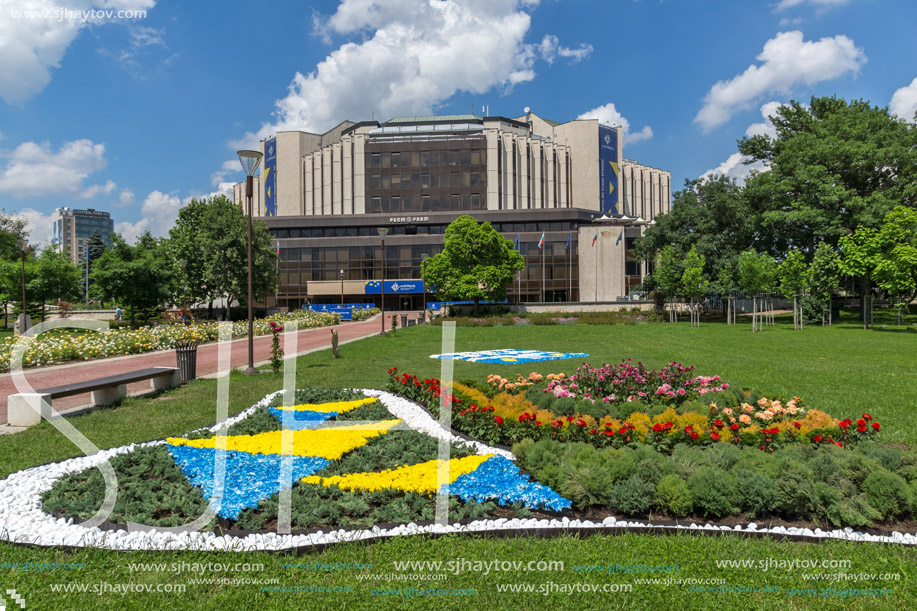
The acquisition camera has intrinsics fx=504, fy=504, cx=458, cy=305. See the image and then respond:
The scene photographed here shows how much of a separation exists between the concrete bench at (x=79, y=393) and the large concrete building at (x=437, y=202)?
47.6m

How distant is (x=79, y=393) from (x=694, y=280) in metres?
35.6

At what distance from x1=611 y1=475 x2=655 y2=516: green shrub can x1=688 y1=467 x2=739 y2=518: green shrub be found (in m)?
0.37

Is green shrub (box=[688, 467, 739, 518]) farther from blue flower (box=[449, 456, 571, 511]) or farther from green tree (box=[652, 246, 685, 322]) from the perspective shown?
green tree (box=[652, 246, 685, 322])

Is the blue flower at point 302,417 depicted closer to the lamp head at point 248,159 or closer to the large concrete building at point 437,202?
the lamp head at point 248,159

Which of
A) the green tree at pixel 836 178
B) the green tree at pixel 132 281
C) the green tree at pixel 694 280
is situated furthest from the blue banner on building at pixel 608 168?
the green tree at pixel 132 281

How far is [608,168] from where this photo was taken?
79.0 m

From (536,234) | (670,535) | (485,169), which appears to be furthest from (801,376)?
(485,169)

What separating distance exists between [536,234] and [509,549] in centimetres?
6050

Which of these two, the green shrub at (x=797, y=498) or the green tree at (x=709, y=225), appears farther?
the green tree at (x=709, y=225)

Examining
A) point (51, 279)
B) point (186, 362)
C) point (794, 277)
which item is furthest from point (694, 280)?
point (51, 279)

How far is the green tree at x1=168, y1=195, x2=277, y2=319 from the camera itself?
39.6m

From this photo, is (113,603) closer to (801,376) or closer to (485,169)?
(801,376)

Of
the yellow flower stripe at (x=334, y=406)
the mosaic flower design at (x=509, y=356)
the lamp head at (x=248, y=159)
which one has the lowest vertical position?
the mosaic flower design at (x=509, y=356)

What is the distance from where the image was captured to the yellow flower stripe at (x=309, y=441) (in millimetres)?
6250
